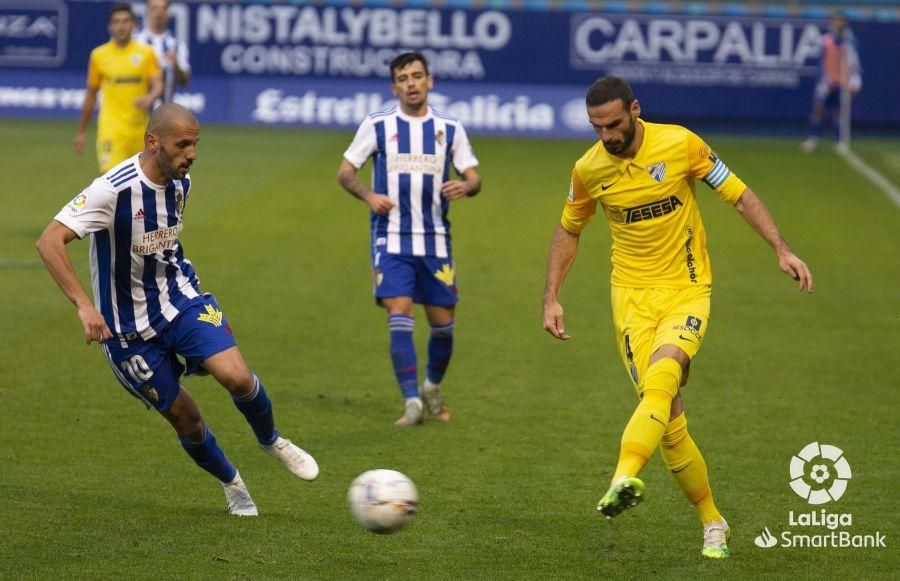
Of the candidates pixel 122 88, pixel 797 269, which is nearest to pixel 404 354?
pixel 797 269

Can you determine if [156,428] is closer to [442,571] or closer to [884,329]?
[442,571]

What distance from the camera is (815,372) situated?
10047 mm

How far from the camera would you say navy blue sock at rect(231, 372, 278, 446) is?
6.38 m

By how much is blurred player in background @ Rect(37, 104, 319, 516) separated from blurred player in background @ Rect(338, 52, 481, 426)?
224cm

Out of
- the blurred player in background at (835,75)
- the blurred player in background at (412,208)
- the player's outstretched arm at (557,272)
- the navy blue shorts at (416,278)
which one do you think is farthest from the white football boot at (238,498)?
the blurred player in background at (835,75)

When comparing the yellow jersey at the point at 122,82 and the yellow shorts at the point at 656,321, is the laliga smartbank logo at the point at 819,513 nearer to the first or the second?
the yellow shorts at the point at 656,321

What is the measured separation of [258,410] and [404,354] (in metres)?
2.24

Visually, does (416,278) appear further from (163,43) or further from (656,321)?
(163,43)

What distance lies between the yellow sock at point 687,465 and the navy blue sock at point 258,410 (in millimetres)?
1812

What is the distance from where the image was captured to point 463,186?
8578mm

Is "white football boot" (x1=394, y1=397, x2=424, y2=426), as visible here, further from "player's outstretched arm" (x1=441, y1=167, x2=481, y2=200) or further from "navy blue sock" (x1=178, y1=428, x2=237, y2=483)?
"navy blue sock" (x1=178, y1=428, x2=237, y2=483)

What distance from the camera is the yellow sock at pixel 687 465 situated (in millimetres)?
6035

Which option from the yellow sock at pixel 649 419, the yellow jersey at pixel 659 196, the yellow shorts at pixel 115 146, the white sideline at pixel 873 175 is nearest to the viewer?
the yellow sock at pixel 649 419

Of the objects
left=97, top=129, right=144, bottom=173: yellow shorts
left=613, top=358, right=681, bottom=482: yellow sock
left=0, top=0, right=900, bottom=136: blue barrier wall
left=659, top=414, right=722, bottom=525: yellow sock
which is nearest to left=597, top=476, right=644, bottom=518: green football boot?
left=613, top=358, right=681, bottom=482: yellow sock
